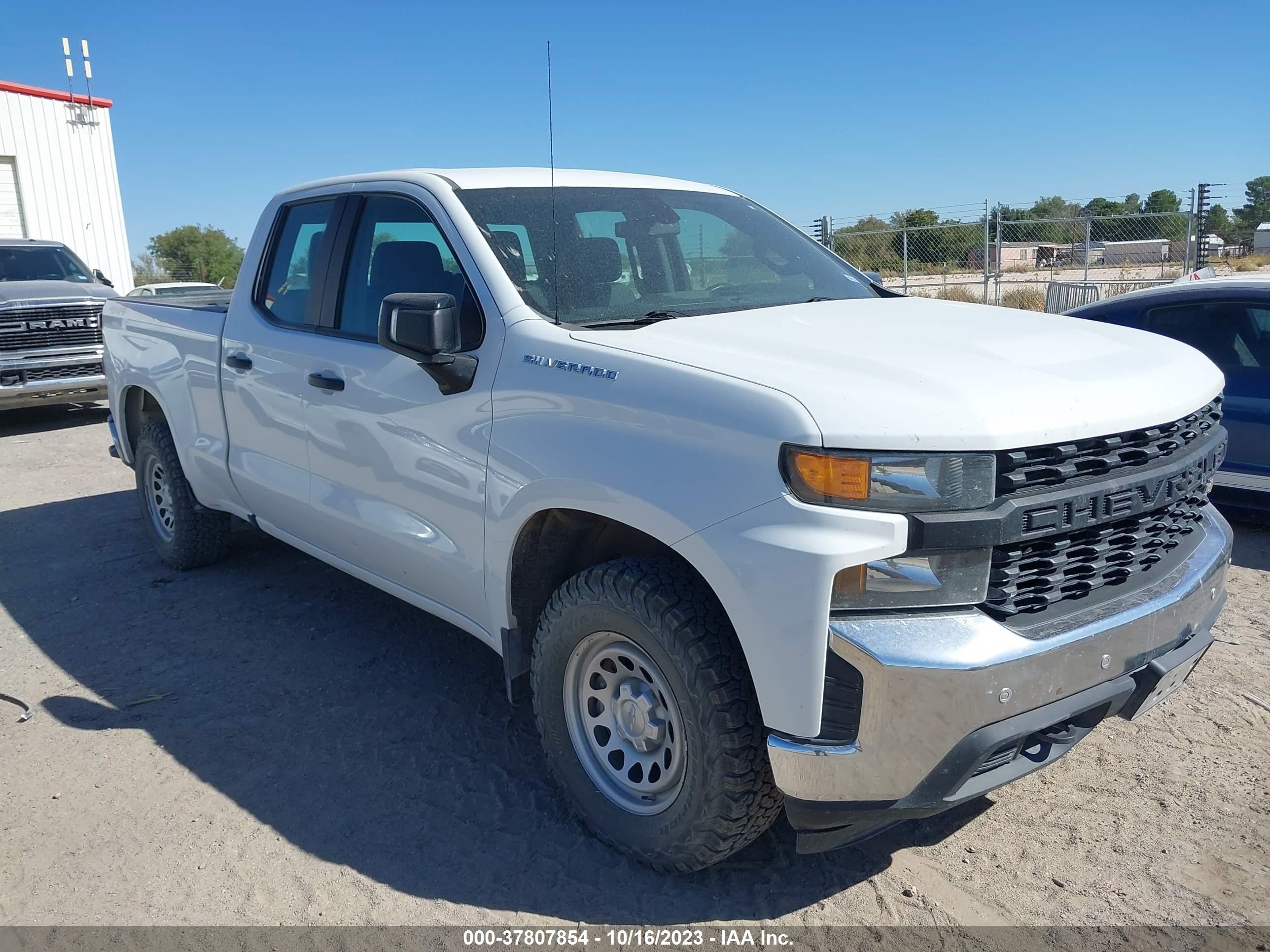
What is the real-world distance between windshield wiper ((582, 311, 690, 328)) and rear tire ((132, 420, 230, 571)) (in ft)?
10.5

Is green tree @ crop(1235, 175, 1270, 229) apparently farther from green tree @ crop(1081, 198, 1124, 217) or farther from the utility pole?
the utility pole

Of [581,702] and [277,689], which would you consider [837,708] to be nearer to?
[581,702]

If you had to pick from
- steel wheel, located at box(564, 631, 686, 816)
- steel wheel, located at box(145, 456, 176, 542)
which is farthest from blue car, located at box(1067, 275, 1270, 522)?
steel wheel, located at box(145, 456, 176, 542)

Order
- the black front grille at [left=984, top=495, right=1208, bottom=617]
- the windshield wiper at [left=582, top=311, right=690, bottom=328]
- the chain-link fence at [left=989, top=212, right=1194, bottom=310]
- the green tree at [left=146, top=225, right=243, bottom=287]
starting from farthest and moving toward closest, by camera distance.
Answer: the green tree at [left=146, top=225, right=243, bottom=287] → the chain-link fence at [left=989, top=212, right=1194, bottom=310] → the windshield wiper at [left=582, top=311, right=690, bottom=328] → the black front grille at [left=984, top=495, right=1208, bottom=617]

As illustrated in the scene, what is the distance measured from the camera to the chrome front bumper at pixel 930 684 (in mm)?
2271

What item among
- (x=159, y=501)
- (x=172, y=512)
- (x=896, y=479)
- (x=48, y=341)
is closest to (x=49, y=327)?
(x=48, y=341)

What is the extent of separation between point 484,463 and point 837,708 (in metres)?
1.38

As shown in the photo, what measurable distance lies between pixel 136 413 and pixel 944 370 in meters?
5.17

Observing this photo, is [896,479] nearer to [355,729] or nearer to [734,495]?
[734,495]

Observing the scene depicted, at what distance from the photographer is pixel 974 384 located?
2.46 meters

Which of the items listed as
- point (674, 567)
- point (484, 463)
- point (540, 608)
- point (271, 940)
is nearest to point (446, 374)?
point (484, 463)

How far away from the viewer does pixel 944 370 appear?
2568 mm

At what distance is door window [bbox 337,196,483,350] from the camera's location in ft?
11.6

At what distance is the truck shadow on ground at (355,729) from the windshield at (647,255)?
163 cm
